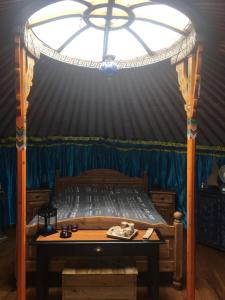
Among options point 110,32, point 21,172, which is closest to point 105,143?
point 110,32

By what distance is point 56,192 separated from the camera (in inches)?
288

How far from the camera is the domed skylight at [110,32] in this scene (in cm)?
392

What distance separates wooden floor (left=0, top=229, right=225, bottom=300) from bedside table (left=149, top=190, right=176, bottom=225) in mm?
1210

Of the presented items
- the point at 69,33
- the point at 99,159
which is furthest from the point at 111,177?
the point at 69,33

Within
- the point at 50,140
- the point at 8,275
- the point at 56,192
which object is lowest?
the point at 8,275

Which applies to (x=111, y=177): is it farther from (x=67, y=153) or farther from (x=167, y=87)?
(x=167, y=87)

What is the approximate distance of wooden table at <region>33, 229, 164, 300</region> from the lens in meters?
3.90

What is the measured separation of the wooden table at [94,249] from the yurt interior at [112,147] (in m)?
0.01

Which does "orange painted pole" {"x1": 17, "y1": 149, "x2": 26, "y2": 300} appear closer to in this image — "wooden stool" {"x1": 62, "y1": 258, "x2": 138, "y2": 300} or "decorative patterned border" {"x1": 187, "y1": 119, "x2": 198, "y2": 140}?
"wooden stool" {"x1": 62, "y1": 258, "x2": 138, "y2": 300}

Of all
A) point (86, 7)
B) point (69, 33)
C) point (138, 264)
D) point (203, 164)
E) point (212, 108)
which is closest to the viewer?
point (86, 7)

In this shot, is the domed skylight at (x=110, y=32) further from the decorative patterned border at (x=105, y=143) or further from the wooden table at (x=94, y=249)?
the decorative patterned border at (x=105, y=143)

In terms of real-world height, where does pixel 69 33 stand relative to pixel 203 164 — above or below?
above

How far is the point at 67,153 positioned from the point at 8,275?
3461 millimetres

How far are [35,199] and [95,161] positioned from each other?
5.82ft
